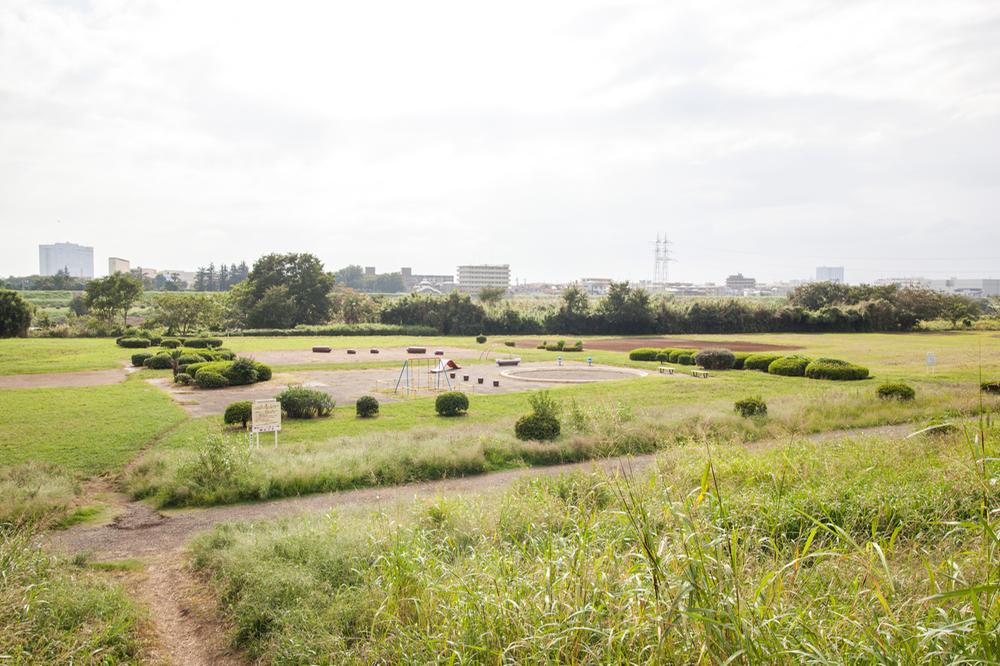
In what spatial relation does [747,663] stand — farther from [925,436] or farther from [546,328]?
[546,328]

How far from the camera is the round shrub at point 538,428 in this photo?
1611 centimetres

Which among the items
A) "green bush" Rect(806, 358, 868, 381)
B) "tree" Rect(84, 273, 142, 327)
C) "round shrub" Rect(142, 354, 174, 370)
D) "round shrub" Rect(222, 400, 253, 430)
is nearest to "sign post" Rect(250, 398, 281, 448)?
"round shrub" Rect(222, 400, 253, 430)

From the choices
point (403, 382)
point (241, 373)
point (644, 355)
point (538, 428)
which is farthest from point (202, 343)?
point (538, 428)

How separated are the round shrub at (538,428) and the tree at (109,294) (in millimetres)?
52440

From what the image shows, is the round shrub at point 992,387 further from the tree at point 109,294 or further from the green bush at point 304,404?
the tree at point 109,294

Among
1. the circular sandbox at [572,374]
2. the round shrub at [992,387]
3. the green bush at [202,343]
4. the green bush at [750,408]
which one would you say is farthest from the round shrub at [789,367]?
the green bush at [202,343]

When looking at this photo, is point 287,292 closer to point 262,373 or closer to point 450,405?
point 262,373

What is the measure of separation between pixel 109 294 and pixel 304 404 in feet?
149

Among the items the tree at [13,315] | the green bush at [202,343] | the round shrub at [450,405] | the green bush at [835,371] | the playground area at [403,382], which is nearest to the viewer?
the round shrub at [450,405]

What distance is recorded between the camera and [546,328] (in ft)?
196

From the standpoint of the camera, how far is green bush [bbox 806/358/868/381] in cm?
2816

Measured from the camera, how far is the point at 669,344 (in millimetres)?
46938

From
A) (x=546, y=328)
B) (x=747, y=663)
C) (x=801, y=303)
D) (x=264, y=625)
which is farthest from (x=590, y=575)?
(x=801, y=303)

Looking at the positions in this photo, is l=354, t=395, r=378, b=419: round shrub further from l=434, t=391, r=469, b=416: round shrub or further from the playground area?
the playground area
